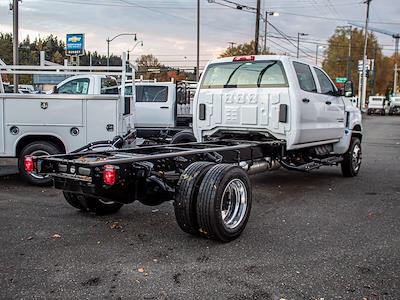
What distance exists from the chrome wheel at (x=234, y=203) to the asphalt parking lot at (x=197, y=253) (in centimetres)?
24

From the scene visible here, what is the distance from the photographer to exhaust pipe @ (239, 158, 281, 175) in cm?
721

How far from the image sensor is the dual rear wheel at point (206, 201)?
16.8 ft

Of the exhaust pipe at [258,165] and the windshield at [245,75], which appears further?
the windshield at [245,75]

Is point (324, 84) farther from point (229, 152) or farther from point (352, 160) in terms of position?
point (229, 152)

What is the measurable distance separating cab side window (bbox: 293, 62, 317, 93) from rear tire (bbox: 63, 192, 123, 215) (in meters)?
3.86

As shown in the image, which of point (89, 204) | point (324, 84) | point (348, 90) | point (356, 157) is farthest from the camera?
point (356, 157)

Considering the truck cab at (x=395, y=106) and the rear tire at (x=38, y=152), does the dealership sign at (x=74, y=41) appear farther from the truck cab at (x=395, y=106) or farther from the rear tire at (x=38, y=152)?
the truck cab at (x=395, y=106)

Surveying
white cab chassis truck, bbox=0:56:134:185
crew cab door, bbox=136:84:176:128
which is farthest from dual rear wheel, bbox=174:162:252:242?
crew cab door, bbox=136:84:176:128

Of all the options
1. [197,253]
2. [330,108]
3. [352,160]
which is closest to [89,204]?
[197,253]

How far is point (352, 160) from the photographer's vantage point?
400 inches

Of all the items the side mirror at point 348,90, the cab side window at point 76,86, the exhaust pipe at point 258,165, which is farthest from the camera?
the cab side window at point 76,86

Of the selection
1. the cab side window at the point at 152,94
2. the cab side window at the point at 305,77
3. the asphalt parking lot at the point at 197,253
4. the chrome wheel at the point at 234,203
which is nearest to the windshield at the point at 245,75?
the cab side window at the point at 305,77

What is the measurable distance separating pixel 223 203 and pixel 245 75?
11.1ft

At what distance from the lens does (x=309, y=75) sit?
28.2ft
